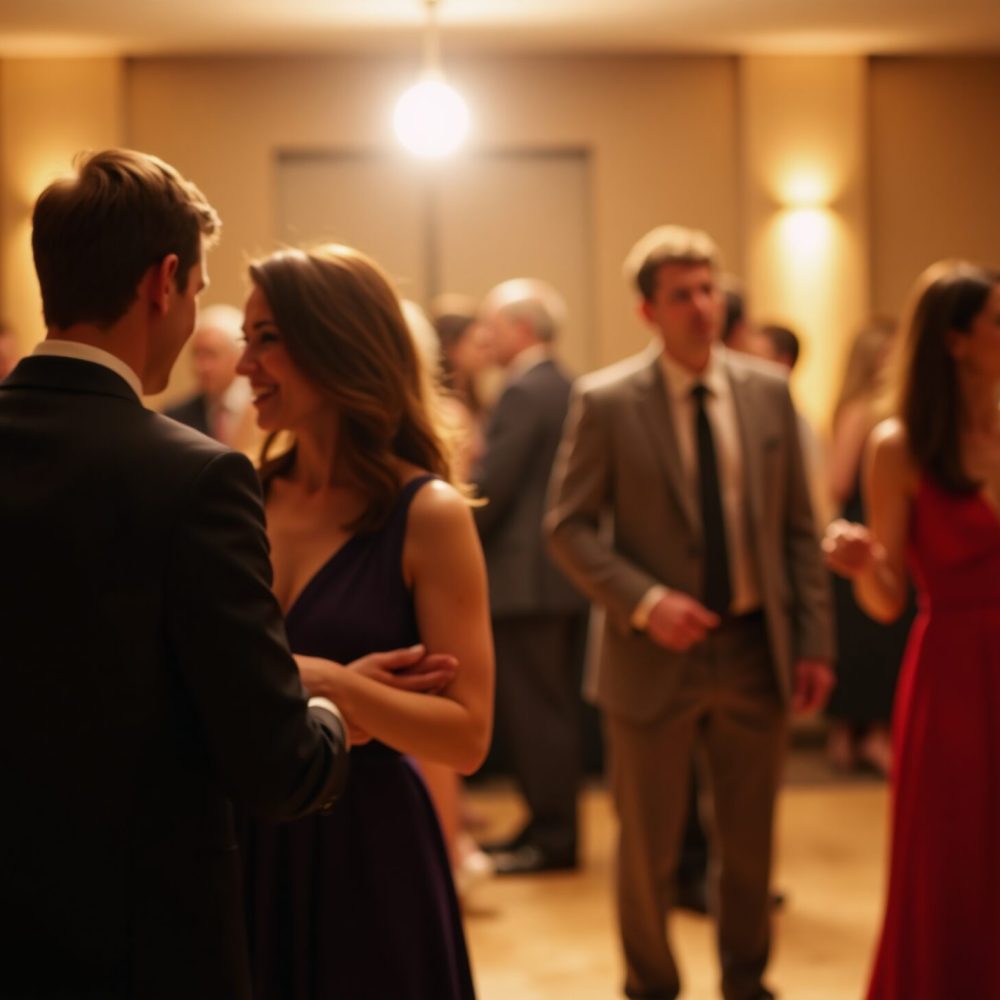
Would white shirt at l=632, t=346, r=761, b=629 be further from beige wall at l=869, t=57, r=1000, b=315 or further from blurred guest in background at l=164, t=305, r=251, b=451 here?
beige wall at l=869, t=57, r=1000, b=315

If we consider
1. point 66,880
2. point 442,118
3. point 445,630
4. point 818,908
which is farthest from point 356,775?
point 442,118

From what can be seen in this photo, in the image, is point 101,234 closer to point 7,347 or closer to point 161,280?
point 161,280

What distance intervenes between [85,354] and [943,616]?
84.7 inches

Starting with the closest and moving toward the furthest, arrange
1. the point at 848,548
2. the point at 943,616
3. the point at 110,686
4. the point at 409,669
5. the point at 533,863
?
1. the point at 110,686
2. the point at 409,669
3. the point at 848,548
4. the point at 943,616
5. the point at 533,863

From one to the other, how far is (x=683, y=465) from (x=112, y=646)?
7.30 feet

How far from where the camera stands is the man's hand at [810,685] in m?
3.53

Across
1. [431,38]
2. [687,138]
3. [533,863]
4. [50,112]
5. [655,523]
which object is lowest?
[533,863]

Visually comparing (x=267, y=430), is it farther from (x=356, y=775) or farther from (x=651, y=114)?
(x=651, y=114)

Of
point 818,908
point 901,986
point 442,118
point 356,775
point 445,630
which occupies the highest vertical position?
point 442,118

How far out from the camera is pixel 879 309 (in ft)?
25.5

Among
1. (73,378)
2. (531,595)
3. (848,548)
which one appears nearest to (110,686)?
(73,378)

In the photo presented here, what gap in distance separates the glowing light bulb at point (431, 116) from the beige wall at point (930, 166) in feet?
9.46

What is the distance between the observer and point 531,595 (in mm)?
5359

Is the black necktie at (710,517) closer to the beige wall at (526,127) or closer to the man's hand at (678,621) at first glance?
the man's hand at (678,621)
